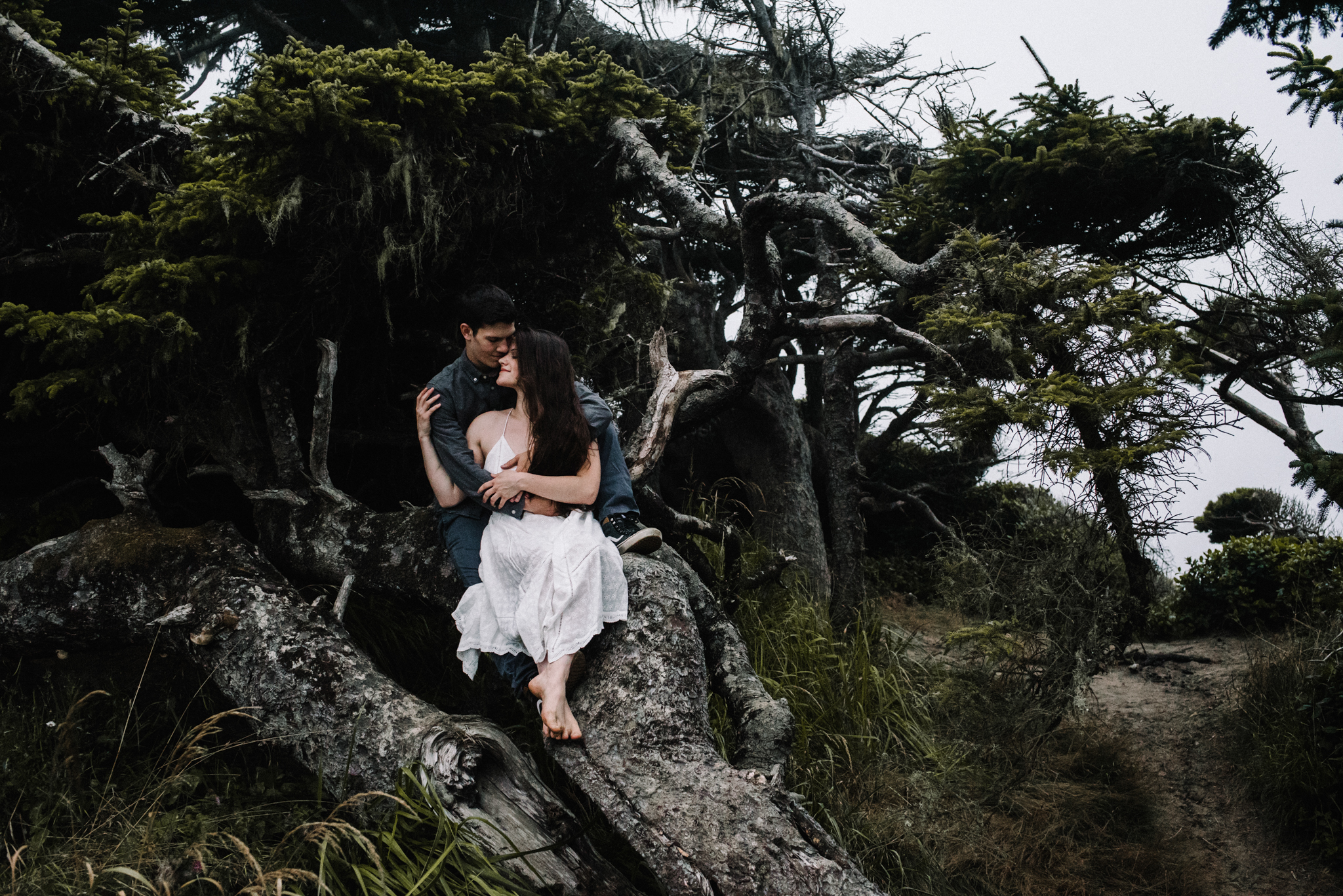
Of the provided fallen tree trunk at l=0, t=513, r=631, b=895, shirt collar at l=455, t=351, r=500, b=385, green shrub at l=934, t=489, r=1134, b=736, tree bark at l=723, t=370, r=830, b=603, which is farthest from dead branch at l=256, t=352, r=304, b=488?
tree bark at l=723, t=370, r=830, b=603

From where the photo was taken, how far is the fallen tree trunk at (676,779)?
3.02 m

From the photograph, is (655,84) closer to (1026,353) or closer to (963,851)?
(1026,353)

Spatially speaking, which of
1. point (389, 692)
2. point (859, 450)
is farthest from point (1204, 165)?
point (389, 692)

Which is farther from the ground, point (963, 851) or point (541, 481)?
point (541, 481)

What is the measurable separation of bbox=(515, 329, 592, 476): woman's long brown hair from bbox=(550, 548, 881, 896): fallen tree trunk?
2.02 ft

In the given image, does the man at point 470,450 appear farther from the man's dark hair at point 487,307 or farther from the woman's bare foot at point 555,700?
the woman's bare foot at point 555,700

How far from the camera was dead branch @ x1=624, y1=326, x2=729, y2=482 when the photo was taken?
16.4 ft

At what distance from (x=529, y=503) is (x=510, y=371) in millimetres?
589

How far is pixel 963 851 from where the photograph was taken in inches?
191

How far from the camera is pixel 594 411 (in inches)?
155

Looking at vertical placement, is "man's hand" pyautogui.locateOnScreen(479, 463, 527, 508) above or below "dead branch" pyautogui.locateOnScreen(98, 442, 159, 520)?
above

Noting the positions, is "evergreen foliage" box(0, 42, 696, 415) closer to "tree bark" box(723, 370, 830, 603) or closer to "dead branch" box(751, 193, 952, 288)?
"dead branch" box(751, 193, 952, 288)

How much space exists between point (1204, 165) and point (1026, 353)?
3920mm

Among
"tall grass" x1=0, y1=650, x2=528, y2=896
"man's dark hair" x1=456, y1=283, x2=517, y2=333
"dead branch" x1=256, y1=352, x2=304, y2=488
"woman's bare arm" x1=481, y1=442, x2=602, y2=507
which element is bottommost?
A: "tall grass" x1=0, y1=650, x2=528, y2=896
